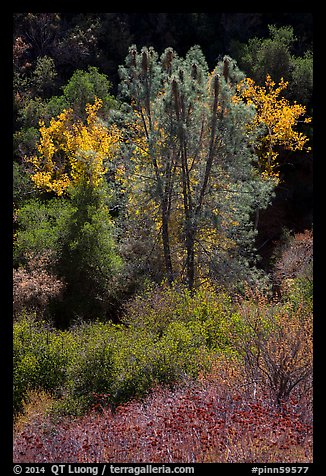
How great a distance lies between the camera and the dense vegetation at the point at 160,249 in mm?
8070

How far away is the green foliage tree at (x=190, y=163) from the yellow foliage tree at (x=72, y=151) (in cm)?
194

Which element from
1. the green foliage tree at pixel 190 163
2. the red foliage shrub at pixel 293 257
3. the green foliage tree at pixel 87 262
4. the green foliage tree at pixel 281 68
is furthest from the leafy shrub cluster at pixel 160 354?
the green foliage tree at pixel 281 68

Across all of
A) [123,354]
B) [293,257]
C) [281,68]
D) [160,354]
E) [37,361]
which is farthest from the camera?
[281,68]

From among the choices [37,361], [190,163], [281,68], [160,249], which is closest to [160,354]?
[37,361]

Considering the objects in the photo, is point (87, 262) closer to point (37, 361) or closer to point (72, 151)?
point (72, 151)

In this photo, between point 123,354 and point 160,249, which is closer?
point 123,354

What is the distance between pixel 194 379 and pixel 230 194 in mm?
7564

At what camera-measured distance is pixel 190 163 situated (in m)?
17.1

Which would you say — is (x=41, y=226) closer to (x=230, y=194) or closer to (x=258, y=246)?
(x=230, y=194)

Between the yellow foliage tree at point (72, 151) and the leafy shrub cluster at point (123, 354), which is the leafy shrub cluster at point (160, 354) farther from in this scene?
the yellow foliage tree at point (72, 151)

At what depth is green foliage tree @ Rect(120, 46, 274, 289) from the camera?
1577 cm

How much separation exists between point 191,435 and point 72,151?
51.1ft

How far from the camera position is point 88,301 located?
1716cm
